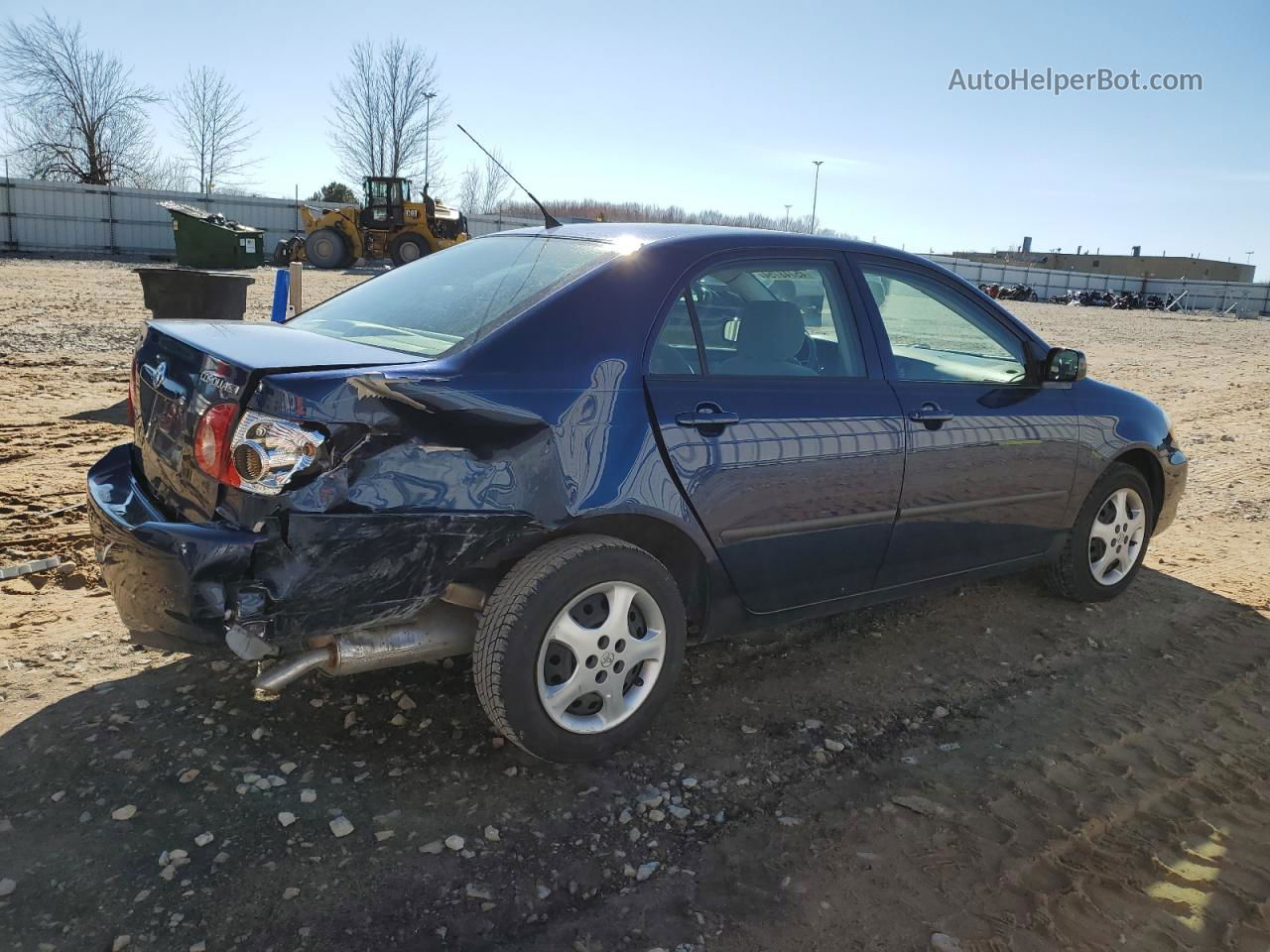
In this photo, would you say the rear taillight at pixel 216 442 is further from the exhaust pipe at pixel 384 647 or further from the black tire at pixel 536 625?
the black tire at pixel 536 625

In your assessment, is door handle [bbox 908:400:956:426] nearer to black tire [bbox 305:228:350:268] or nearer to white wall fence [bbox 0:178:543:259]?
black tire [bbox 305:228:350:268]

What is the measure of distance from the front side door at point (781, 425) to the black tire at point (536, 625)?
0.32 metres

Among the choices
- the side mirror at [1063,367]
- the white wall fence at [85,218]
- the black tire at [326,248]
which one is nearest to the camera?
the side mirror at [1063,367]

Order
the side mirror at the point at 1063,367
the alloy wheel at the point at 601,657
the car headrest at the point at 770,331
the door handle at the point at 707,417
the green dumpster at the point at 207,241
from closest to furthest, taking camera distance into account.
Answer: the alloy wheel at the point at 601,657 → the door handle at the point at 707,417 → the car headrest at the point at 770,331 → the side mirror at the point at 1063,367 → the green dumpster at the point at 207,241

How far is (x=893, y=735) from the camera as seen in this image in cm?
335

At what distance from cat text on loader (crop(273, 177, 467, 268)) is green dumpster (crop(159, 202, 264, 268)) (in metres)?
1.89

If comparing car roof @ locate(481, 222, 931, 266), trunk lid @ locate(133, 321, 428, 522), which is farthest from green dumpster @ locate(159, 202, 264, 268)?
trunk lid @ locate(133, 321, 428, 522)

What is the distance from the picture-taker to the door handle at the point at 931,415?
3.58m

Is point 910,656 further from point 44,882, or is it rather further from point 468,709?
point 44,882

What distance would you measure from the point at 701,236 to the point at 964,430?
1.31 m

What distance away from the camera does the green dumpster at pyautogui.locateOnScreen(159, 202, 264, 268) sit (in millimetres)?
25391

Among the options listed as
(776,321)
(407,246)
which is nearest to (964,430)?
(776,321)

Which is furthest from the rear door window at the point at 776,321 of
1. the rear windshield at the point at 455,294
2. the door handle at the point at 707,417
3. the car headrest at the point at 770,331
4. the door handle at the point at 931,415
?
the rear windshield at the point at 455,294

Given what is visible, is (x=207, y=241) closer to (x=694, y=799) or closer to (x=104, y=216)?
(x=104, y=216)
